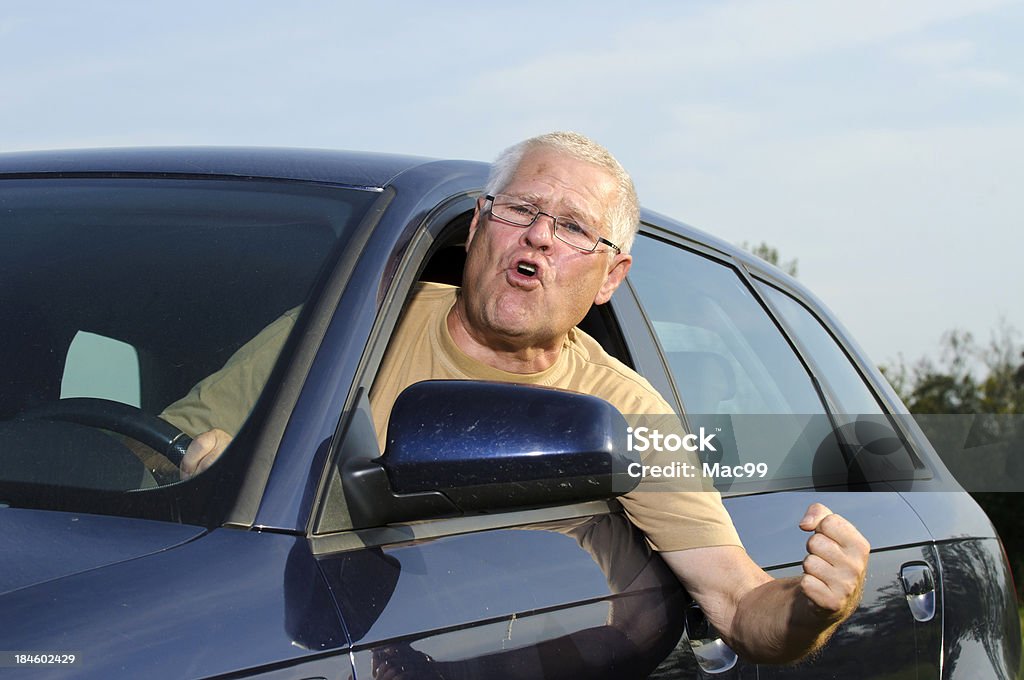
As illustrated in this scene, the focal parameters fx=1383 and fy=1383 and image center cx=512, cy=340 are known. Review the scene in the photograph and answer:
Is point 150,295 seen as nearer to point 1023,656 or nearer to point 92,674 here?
point 92,674

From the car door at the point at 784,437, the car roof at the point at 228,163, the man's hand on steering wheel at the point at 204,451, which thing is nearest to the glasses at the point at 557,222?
the car roof at the point at 228,163

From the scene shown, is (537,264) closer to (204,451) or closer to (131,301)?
(131,301)

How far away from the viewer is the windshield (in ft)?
6.23

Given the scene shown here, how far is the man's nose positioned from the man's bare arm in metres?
0.66

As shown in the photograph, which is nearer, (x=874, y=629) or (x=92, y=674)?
(x=92, y=674)

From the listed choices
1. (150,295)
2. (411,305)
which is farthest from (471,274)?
(150,295)

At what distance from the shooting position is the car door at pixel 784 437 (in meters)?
2.85

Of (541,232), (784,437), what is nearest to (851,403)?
(784,437)

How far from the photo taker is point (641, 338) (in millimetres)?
3002

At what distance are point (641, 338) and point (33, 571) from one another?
5.61 ft

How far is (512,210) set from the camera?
2654mm

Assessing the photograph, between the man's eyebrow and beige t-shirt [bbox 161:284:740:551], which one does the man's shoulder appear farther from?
the man's eyebrow

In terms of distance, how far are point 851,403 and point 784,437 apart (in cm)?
54

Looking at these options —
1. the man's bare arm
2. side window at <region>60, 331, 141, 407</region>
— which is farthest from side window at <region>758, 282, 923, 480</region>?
side window at <region>60, 331, 141, 407</region>
